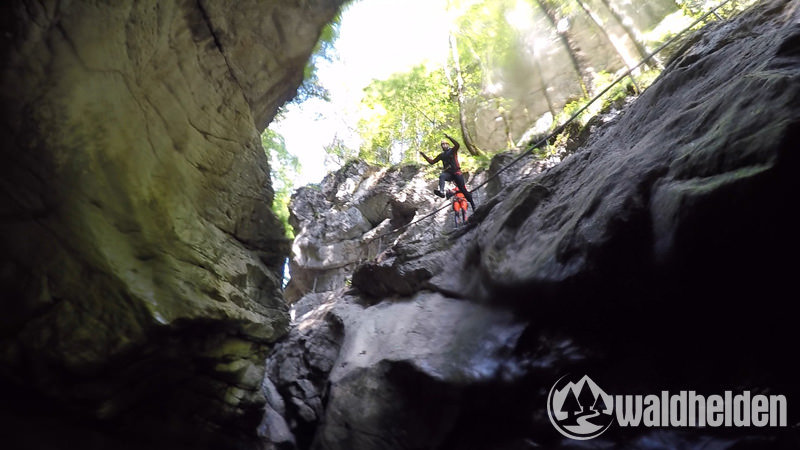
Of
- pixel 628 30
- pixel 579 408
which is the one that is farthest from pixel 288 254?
pixel 628 30

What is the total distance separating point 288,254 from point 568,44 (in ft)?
51.1

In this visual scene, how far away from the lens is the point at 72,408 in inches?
171

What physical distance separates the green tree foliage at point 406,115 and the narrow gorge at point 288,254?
11.2m

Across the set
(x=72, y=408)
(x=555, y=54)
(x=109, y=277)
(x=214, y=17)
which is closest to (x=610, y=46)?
(x=555, y=54)

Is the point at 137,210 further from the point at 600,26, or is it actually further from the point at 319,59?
the point at 600,26

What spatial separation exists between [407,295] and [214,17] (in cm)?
588

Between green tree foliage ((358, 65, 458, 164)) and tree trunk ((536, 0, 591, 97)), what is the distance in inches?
206

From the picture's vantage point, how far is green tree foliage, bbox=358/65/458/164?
1772 cm

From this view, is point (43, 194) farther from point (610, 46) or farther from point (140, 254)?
point (610, 46)

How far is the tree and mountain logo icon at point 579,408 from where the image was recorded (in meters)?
3.76

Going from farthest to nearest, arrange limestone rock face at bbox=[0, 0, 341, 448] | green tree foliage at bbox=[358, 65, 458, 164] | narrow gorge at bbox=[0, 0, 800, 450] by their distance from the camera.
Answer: green tree foliage at bbox=[358, 65, 458, 164] < limestone rock face at bbox=[0, 0, 341, 448] < narrow gorge at bbox=[0, 0, 800, 450]

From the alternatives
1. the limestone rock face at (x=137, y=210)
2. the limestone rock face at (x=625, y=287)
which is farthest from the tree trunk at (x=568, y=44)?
the limestone rock face at (x=137, y=210)

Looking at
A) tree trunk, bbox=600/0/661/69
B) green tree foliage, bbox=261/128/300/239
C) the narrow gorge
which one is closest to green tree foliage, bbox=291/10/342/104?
the narrow gorge

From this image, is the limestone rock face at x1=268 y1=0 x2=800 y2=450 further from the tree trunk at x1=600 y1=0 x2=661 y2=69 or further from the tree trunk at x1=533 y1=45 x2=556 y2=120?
the tree trunk at x1=533 y1=45 x2=556 y2=120
